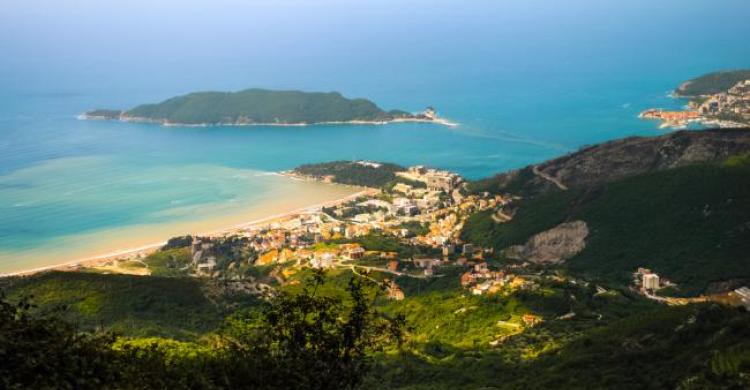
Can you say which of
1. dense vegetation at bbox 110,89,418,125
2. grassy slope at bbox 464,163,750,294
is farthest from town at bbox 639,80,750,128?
grassy slope at bbox 464,163,750,294

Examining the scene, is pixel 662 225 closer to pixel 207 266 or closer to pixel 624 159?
pixel 624 159

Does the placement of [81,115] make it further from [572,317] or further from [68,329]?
[68,329]

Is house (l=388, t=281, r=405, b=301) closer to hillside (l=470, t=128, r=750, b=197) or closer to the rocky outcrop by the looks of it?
the rocky outcrop

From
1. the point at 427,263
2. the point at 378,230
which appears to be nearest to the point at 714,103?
the point at 378,230

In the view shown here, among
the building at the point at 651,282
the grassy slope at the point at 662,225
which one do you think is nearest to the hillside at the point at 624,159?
the grassy slope at the point at 662,225

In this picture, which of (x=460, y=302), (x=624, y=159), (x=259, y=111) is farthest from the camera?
(x=259, y=111)
